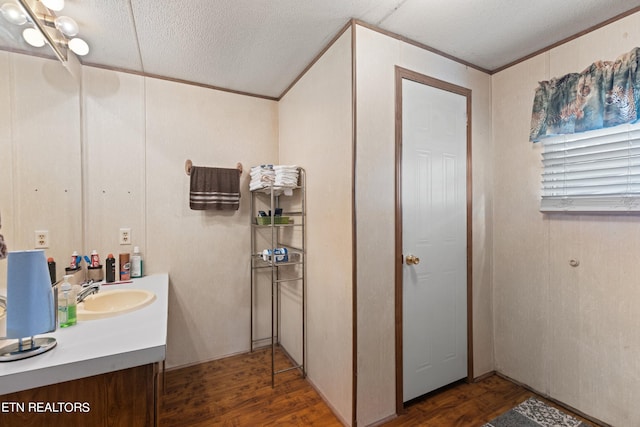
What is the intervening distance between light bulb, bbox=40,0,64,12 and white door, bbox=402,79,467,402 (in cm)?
195

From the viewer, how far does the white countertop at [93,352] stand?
827 millimetres

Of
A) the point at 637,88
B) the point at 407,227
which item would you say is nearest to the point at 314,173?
the point at 407,227

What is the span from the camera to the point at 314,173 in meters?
2.06

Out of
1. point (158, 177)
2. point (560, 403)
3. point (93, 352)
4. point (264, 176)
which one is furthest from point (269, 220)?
point (560, 403)

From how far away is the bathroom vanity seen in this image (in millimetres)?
843

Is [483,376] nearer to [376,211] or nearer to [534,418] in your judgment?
[534,418]

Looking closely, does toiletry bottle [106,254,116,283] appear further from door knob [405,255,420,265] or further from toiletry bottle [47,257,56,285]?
door knob [405,255,420,265]

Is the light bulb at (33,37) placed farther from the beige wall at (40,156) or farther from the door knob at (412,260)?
the door knob at (412,260)

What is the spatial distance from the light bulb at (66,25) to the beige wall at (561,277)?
2.87m

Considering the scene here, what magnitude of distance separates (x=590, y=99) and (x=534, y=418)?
1.94m

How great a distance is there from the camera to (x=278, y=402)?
190 centimetres

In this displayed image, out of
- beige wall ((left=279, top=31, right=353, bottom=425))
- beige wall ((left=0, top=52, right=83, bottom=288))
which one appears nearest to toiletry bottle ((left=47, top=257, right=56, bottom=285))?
beige wall ((left=0, top=52, right=83, bottom=288))

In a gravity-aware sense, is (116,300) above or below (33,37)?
below

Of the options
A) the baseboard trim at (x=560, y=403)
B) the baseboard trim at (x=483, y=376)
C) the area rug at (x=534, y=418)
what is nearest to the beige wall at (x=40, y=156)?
the area rug at (x=534, y=418)
